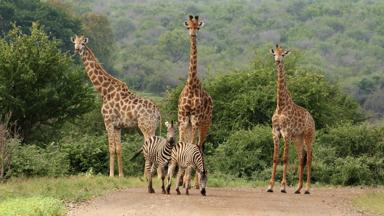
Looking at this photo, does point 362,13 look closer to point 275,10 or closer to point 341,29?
point 341,29

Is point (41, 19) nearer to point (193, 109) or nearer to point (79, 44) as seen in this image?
point (79, 44)

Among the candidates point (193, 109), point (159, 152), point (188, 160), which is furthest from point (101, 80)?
point (188, 160)

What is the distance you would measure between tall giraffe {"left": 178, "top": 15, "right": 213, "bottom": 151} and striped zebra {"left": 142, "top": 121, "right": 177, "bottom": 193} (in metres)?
1.49

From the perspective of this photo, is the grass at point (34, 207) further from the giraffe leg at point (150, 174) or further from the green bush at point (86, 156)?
the green bush at point (86, 156)

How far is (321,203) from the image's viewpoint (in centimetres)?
1809

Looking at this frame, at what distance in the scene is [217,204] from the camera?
16.5 m

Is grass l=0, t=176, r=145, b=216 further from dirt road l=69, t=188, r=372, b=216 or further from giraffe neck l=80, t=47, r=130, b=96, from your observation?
giraffe neck l=80, t=47, r=130, b=96

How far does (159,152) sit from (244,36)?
89268 millimetres

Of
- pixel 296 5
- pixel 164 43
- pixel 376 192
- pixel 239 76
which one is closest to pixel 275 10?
pixel 296 5

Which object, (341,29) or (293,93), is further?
(341,29)

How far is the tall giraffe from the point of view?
67.1 ft

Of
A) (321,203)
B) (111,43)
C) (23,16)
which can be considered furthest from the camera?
(111,43)

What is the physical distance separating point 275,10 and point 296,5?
4472 millimetres

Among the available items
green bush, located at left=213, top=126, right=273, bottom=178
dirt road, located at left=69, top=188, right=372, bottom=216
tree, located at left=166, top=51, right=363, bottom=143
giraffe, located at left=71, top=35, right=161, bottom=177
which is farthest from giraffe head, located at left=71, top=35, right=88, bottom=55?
tree, located at left=166, top=51, right=363, bottom=143
